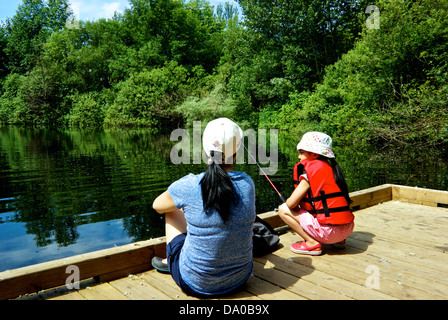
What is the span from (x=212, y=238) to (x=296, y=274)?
88cm

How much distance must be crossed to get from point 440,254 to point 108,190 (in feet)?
23.1

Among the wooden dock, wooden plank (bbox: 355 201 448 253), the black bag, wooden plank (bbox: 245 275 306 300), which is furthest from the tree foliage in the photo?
wooden plank (bbox: 245 275 306 300)

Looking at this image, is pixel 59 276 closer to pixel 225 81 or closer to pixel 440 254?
pixel 440 254

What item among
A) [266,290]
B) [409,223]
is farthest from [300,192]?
[409,223]

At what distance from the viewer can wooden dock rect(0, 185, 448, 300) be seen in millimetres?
2350

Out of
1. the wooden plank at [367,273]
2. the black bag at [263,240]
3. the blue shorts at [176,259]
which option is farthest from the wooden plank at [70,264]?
the wooden plank at [367,273]

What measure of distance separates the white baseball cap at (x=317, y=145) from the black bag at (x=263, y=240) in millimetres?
755

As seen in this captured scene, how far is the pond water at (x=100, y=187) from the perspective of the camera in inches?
214

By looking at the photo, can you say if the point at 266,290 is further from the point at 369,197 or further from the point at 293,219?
the point at 369,197

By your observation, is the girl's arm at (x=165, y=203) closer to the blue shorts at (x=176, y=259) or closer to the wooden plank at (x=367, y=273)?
the blue shorts at (x=176, y=259)

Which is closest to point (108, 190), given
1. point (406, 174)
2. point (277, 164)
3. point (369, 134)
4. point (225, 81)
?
point (277, 164)

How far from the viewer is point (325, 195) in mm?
2984
